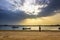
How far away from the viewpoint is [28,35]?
1.93 m

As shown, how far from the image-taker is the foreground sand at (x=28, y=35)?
1911 mm

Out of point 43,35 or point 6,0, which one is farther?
point 6,0

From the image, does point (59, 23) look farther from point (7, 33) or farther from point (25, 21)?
point (7, 33)

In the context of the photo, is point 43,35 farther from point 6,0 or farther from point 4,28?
point 6,0

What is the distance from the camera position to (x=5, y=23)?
2057 mm

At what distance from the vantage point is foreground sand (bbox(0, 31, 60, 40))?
1.91 m

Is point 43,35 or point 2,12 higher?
point 2,12

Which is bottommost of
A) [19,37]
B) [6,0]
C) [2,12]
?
[19,37]

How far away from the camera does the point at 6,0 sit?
2055mm

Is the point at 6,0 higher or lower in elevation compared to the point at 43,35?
higher

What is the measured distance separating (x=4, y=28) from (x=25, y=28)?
300 mm

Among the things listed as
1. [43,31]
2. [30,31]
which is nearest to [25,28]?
[30,31]

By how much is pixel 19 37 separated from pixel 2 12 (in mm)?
444

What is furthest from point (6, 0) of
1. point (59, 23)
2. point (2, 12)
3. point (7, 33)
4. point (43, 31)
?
point (59, 23)
